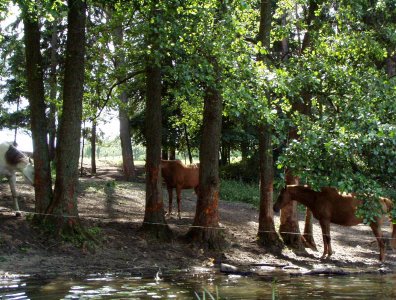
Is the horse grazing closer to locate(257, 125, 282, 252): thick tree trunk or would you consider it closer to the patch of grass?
locate(257, 125, 282, 252): thick tree trunk

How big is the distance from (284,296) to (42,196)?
6334 mm

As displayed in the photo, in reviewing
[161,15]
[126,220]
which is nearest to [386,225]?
[126,220]

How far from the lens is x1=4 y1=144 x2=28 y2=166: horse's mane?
13.7 metres

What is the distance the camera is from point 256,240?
14.6m

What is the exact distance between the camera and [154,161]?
1347 cm

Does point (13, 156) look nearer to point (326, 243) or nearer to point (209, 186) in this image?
point (209, 186)

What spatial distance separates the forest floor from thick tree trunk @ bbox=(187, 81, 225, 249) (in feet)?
1.19

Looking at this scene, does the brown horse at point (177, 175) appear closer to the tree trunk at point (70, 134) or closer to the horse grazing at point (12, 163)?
the horse grazing at point (12, 163)

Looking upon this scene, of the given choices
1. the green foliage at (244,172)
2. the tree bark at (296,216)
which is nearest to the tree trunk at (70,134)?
the tree bark at (296,216)

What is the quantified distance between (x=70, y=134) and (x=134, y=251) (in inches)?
116

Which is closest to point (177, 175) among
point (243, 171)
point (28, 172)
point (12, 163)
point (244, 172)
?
point (28, 172)

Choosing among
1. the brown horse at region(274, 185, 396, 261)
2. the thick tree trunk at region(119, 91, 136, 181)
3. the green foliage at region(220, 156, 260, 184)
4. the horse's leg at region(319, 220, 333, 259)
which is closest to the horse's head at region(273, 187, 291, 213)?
the brown horse at region(274, 185, 396, 261)

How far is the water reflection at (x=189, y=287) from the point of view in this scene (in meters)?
8.37

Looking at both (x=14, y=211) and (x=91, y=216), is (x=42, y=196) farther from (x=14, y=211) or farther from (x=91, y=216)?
(x=91, y=216)
